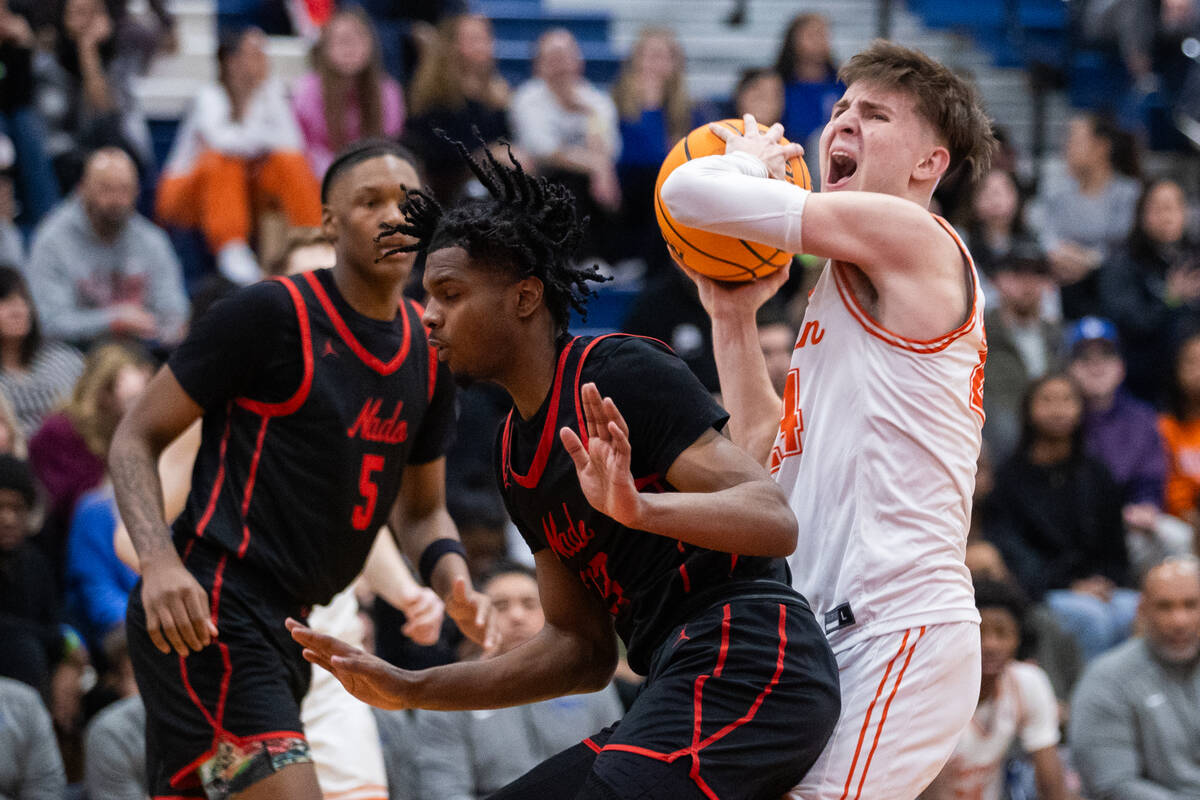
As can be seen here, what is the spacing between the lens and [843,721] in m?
3.32

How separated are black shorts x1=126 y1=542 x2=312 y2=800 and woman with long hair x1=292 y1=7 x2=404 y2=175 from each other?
19.0 ft

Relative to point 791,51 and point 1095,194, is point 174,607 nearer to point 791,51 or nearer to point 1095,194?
point 791,51

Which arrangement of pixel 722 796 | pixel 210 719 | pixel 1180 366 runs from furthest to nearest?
pixel 1180 366
pixel 210 719
pixel 722 796

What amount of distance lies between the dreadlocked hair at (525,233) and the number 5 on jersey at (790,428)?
1.76 ft

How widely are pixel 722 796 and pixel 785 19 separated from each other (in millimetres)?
11466

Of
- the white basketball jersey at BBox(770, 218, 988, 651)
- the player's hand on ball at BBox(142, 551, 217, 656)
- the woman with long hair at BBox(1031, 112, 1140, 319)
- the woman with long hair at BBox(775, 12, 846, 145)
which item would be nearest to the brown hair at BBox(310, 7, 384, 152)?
the woman with long hair at BBox(775, 12, 846, 145)

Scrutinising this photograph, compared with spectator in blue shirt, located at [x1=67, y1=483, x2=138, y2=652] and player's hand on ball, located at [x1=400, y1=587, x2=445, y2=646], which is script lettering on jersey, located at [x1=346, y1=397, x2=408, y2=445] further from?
spectator in blue shirt, located at [x1=67, y1=483, x2=138, y2=652]

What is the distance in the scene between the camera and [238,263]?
9.01 metres

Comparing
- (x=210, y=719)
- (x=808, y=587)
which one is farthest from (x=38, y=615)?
(x=808, y=587)

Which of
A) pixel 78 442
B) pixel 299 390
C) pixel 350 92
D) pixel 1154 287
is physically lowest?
pixel 1154 287

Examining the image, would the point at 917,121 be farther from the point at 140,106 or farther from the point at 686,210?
the point at 140,106

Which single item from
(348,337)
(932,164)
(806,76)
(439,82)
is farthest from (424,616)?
(806,76)

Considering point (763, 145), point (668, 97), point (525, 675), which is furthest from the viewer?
point (668, 97)

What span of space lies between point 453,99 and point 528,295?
21.9 feet
